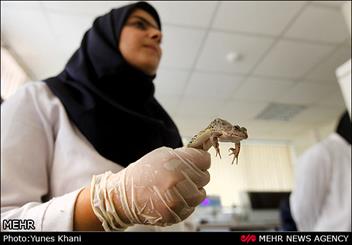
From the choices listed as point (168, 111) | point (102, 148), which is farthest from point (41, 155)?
point (168, 111)

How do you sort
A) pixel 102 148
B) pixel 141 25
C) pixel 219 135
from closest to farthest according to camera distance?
pixel 219 135 < pixel 102 148 < pixel 141 25

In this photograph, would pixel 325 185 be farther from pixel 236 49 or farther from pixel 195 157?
pixel 195 157

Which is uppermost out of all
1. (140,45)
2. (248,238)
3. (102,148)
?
(140,45)

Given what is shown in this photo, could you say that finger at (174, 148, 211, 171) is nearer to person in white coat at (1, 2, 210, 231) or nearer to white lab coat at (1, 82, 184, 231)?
person in white coat at (1, 2, 210, 231)

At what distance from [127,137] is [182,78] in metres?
0.53

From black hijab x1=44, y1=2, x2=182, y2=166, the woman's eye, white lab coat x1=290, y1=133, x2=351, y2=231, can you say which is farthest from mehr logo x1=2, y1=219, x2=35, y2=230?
white lab coat x1=290, y1=133, x2=351, y2=231

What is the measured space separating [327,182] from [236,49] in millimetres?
562

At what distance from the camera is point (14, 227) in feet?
0.88

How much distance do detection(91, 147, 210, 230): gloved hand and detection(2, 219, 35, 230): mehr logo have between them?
73mm

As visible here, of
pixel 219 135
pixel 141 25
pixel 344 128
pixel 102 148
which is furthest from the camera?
pixel 344 128

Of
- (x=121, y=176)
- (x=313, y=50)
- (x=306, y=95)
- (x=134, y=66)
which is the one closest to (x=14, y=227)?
(x=121, y=176)

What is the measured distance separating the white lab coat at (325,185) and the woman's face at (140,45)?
651 mm

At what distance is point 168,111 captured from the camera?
0.53m

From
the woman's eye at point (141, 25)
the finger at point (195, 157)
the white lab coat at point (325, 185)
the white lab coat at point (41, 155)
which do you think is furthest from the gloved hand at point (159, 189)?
the white lab coat at point (325, 185)
